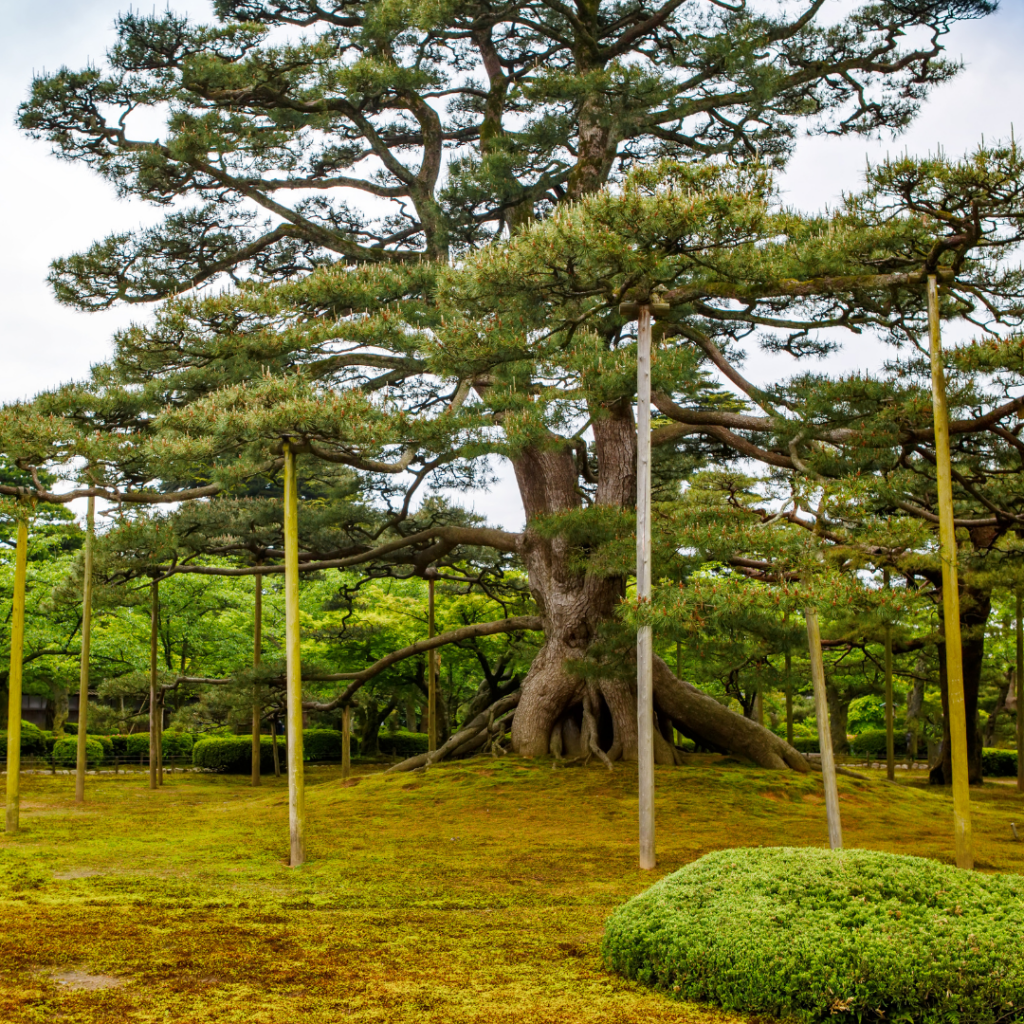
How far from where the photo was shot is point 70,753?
24.2 meters

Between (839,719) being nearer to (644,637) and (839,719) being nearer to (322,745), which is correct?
(322,745)

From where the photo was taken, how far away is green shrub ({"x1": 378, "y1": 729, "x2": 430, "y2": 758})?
28308 millimetres

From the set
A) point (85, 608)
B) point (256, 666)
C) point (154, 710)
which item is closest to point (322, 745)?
point (154, 710)

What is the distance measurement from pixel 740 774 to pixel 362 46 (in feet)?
37.0

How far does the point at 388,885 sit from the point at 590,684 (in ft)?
23.3

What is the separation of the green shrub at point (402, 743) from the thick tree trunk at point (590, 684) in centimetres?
1324

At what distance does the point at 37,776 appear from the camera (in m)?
21.5

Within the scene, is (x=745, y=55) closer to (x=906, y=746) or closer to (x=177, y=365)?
(x=177, y=365)

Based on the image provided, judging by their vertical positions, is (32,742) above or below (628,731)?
below

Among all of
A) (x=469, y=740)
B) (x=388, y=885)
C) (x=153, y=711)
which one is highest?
(x=153, y=711)

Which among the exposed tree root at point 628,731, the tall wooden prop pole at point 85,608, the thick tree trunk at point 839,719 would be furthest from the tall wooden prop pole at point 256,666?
the thick tree trunk at point 839,719

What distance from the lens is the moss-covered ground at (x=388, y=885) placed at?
4.91 metres

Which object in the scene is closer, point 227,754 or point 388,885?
point 388,885

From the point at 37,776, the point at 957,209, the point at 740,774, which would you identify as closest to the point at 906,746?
the point at 740,774
